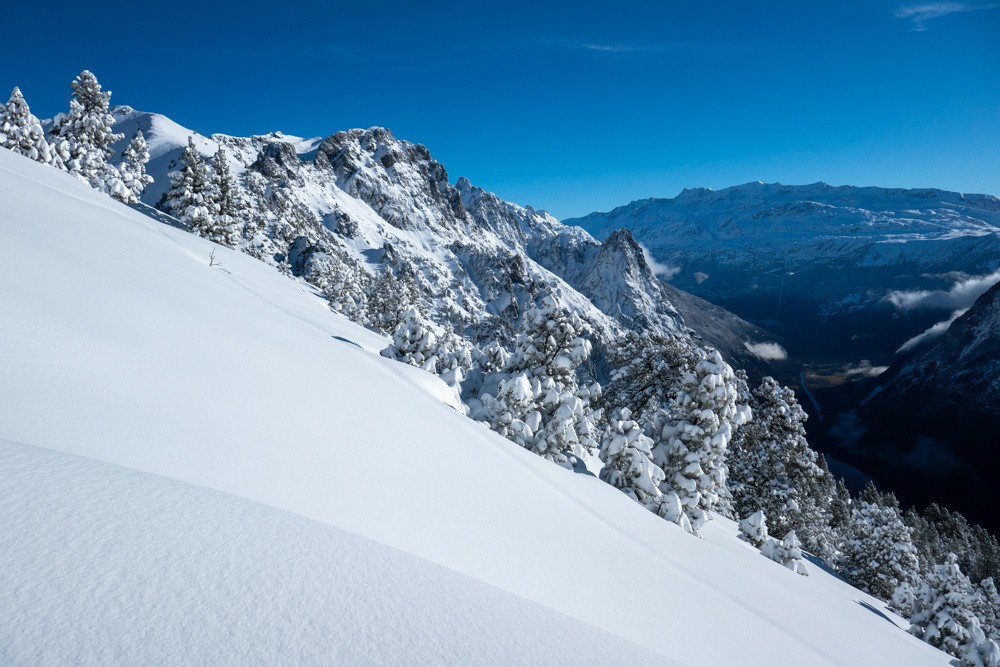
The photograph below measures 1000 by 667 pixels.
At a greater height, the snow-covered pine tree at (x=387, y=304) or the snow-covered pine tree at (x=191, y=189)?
the snow-covered pine tree at (x=191, y=189)

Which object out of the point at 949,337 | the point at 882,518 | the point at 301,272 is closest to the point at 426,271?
the point at 301,272

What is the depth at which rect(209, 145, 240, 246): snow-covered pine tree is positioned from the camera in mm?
35688

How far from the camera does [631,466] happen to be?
521 inches

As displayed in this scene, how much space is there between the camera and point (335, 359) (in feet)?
29.6

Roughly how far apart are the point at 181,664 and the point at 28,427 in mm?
2561

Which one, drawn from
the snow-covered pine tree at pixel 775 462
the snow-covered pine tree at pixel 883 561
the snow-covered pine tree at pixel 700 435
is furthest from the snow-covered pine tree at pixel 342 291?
the snow-covered pine tree at pixel 883 561

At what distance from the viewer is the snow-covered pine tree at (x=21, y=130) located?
2720 centimetres

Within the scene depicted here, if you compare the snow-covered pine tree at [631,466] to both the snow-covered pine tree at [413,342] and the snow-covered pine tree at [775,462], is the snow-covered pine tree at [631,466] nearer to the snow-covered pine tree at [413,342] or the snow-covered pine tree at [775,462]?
the snow-covered pine tree at [413,342]

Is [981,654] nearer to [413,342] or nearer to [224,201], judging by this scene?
[413,342]

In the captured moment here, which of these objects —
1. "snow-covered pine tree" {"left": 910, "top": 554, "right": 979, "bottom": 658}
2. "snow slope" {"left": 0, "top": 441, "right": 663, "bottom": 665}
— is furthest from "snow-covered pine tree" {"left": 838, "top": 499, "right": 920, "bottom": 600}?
"snow slope" {"left": 0, "top": 441, "right": 663, "bottom": 665}

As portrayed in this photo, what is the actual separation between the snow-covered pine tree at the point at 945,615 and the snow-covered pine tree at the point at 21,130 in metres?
50.1

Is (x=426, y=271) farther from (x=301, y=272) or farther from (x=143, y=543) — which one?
(x=143, y=543)

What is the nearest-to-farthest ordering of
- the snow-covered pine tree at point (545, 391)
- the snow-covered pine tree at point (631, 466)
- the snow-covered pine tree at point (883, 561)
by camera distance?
the snow-covered pine tree at point (631, 466), the snow-covered pine tree at point (545, 391), the snow-covered pine tree at point (883, 561)

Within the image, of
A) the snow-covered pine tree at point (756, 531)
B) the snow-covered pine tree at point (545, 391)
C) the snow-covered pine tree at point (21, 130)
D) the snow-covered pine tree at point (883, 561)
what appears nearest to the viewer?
the snow-covered pine tree at point (545, 391)
